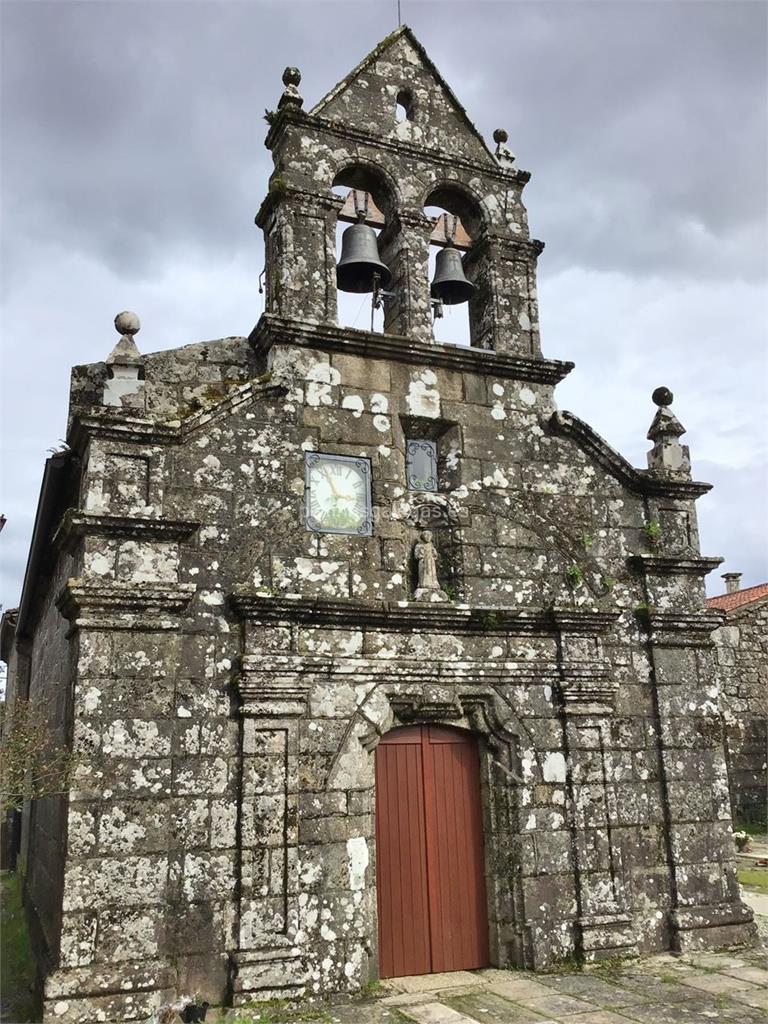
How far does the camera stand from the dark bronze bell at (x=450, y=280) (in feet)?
27.2

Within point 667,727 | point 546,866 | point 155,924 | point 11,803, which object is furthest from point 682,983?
point 11,803

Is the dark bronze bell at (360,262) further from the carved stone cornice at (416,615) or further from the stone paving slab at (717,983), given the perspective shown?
the stone paving slab at (717,983)

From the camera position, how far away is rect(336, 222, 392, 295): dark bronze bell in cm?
783

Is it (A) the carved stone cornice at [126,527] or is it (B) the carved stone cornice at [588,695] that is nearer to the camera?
(A) the carved stone cornice at [126,527]

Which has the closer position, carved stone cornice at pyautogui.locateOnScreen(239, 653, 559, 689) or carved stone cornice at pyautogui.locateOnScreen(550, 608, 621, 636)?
carved stone cornice at pyautogui.locateOnScreen(239, 653, 559, 689)

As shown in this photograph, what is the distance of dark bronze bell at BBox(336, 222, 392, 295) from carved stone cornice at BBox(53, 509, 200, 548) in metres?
2.96

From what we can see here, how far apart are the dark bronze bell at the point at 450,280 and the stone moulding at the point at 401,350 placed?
69cm

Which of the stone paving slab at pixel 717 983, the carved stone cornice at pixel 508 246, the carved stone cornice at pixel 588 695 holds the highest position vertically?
the carved stone cornice at pixel 508 246

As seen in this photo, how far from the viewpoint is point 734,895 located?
7.33 m

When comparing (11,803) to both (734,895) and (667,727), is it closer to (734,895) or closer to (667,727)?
(667,727)

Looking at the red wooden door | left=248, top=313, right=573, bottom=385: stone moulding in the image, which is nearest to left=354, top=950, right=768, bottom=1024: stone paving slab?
the red wooden door

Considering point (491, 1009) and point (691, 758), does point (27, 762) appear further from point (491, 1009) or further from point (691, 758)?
point (691, 758)

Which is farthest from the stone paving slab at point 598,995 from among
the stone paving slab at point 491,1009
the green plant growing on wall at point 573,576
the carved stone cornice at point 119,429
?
the carved stone cornice at point 119,429

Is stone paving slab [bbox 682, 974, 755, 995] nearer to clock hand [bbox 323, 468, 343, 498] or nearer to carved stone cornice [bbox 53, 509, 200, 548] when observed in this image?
clock hand [bbox 323, 468, 343, 498]
